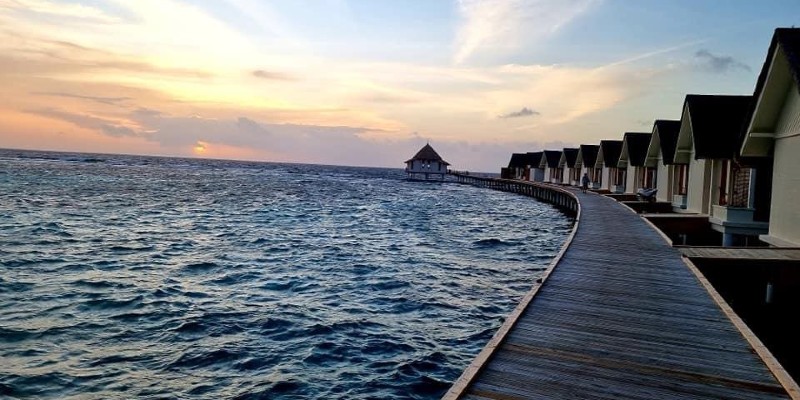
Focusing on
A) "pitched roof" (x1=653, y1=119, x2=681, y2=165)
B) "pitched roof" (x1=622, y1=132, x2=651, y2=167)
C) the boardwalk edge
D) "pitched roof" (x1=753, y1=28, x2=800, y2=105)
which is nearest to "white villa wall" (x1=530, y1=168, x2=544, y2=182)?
"pitched roof" (x1=622, y1=132, x2=651, y2=167)

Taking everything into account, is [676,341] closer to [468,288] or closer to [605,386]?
[605,386]

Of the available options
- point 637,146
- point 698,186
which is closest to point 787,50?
point 698,186

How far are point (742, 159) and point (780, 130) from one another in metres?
2.51

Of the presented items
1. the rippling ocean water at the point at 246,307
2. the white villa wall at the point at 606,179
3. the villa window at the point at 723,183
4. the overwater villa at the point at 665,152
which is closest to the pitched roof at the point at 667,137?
the overwater villa at the point at 665,152

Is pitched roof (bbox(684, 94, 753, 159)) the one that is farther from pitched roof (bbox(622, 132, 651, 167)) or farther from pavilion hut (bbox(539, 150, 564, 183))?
pavilion hut (bbox(539, 150, 564, 183))

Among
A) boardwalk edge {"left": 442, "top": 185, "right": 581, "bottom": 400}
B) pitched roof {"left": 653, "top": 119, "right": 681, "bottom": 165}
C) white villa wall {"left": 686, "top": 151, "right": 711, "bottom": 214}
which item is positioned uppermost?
pitched roof {"left": 653, "top": 119, "right": 681, "bottom": 165}

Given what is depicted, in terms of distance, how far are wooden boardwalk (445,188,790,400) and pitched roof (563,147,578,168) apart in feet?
162

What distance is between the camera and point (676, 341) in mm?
6926

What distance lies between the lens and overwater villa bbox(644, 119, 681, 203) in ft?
90.8

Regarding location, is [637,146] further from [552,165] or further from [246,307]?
[246,307]

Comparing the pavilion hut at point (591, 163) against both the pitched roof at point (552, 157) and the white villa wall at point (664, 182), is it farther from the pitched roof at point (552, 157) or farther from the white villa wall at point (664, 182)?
the white villa wall at point (664, 182)

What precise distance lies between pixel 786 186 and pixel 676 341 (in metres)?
9.82

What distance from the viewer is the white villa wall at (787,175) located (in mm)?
13500

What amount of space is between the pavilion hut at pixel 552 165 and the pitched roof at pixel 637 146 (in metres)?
26.7
